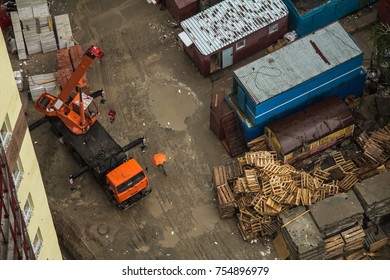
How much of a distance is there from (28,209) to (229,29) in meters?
22.2

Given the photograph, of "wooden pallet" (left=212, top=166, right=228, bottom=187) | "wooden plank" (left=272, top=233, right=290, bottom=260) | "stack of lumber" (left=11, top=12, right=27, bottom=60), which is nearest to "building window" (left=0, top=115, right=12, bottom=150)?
"wooden pallet" (left=212, top=166, right=228, bottom=187)

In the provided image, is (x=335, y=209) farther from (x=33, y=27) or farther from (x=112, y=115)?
(x=33, y=27)

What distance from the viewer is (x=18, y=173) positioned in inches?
1165

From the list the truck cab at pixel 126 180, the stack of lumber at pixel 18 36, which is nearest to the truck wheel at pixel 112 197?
the truck cab at pixel 126 180

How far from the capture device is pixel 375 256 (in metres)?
42.3

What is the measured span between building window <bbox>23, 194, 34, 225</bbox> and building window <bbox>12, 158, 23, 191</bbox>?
3.80 feet

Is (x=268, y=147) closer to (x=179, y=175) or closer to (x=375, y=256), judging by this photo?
(x=179, y=175)

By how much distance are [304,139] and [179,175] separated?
7660 millimetres

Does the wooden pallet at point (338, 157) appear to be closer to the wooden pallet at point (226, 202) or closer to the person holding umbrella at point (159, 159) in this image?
the wooden pallet at point (226, 202)

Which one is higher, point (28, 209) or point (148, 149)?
point (28, 209)

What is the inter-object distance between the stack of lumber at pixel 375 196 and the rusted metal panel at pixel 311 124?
12.7ft

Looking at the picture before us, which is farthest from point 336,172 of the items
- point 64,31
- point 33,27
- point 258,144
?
point 33,27

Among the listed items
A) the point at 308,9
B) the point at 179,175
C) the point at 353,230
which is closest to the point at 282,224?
the point at 353,230

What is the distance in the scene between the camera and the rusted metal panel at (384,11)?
4969cm
